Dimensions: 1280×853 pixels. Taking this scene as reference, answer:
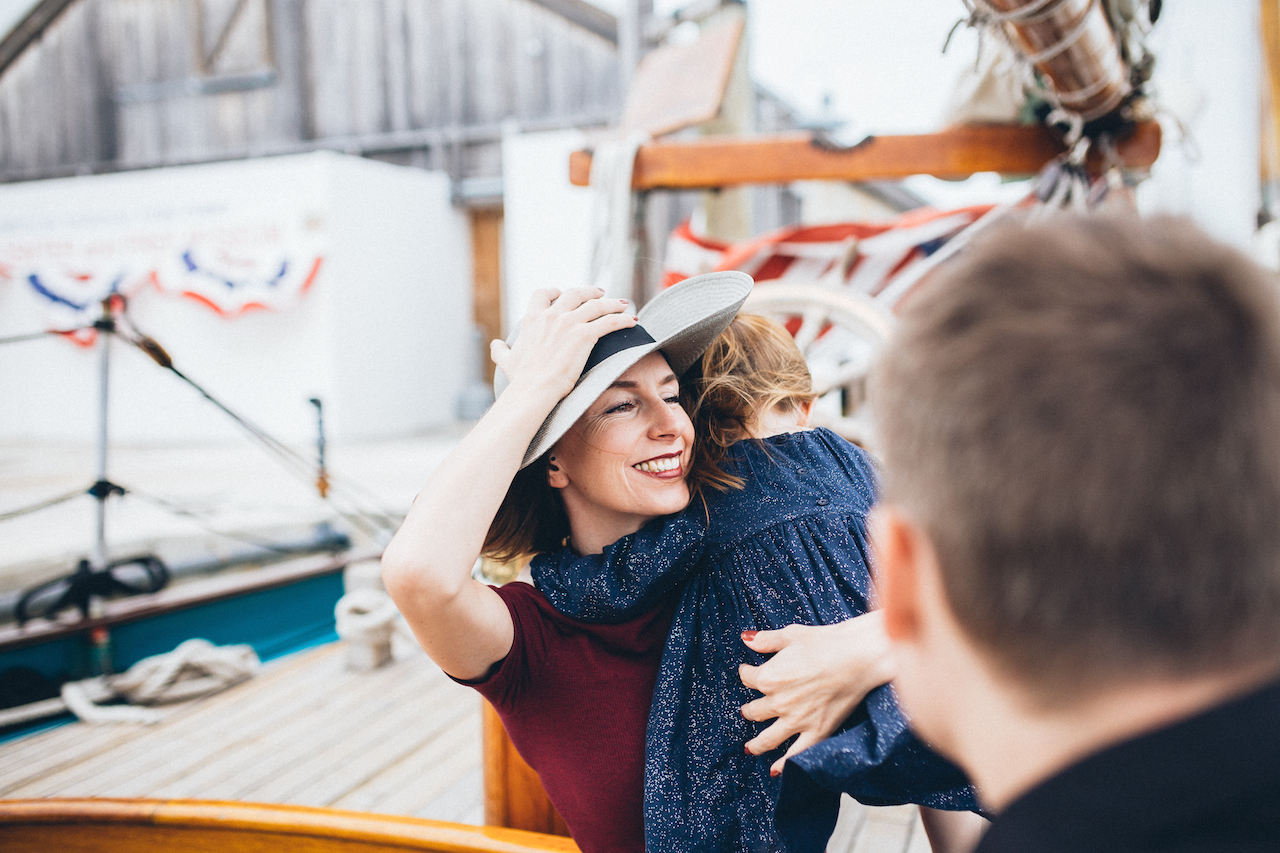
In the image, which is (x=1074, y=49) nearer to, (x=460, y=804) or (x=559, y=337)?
(x=559, y=337)

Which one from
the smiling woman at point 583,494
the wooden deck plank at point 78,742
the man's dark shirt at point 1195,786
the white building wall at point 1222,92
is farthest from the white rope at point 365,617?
the white building wall at point 1222,92

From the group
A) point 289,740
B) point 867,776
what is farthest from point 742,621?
point 289,740

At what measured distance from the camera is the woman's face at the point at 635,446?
3.86 feet

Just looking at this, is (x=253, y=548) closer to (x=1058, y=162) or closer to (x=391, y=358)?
(x=1058, y=162)

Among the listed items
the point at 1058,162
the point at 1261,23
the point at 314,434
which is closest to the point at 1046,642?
the point at 1058,162

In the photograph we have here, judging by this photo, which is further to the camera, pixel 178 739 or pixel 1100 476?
pixel 178 739

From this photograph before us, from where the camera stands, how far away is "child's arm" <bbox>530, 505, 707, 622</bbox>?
116cm

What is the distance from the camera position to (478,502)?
3.34ft

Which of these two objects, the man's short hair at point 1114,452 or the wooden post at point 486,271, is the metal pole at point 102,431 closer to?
the man's short hair at point 1114,452

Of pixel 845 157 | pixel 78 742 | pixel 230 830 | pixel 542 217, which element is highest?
pixel 542 217

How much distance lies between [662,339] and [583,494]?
257mm

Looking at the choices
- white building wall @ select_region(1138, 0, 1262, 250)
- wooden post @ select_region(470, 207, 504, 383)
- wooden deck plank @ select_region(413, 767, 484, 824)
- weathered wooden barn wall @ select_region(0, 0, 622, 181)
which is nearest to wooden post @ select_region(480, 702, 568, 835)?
wooden deck plank @ select_region(413, 767, 484, 824)

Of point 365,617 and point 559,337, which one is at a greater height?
→ point 559,337

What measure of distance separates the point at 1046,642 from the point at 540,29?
37.4ft
